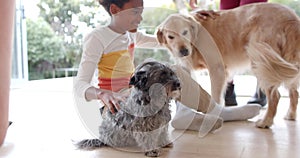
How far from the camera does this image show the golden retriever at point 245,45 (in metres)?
1.71

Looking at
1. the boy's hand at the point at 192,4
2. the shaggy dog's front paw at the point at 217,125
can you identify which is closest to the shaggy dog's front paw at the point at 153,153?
the shaggy dog's front paw at the point at 217,125

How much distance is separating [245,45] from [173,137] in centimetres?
63

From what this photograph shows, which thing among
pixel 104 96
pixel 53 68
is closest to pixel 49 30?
pixel 53 68

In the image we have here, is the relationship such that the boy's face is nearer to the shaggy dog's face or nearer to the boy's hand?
the shaggy dog's face

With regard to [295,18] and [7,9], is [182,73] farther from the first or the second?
[7,9]

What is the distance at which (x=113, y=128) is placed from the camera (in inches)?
57.9

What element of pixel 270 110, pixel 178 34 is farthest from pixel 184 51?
pixel 270 110

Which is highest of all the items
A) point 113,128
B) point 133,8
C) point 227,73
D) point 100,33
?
point 133,8

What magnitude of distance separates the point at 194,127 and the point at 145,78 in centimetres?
52

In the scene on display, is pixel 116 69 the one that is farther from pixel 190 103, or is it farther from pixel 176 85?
pixel 190 103

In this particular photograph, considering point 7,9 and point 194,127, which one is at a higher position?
point 7,9

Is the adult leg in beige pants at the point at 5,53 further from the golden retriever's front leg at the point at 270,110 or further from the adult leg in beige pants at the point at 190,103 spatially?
the golden retriever's front leg at the point at 270,110

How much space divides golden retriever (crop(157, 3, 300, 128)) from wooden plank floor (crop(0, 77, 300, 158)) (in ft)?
0.41

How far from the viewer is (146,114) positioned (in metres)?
1.39
